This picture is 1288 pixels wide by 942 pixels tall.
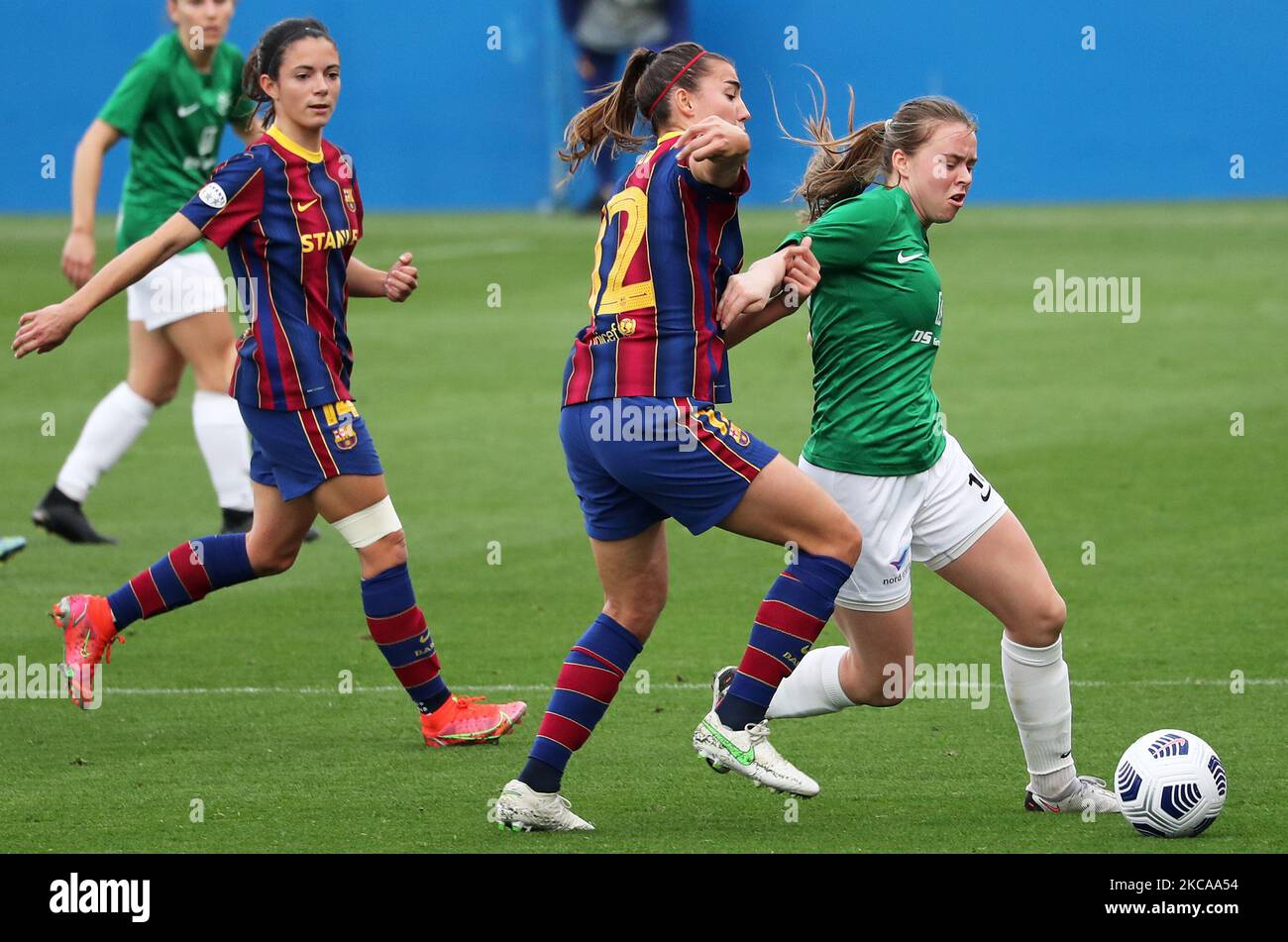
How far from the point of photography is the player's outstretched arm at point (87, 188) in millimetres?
8484

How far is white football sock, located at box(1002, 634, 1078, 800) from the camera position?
5141 millimetres

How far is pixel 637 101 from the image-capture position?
5051 millimetres

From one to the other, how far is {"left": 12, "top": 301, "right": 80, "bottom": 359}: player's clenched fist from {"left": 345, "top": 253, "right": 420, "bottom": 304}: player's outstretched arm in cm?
94

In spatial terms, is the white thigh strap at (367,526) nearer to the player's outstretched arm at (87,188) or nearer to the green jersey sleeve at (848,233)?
the green jersey sleeve at (848,233)

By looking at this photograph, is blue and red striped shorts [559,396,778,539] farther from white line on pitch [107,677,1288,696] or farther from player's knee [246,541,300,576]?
white line on pitch [107,677,1288,696]

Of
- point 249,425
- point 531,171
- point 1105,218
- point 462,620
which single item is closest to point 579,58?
point 531,171

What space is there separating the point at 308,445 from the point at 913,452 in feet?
6.03

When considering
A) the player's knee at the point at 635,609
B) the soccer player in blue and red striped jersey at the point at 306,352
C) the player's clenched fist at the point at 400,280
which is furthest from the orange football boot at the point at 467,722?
the player's clenched fist at the point at 400,280

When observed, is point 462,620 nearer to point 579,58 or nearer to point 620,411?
point 620,411

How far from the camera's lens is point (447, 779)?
5.58 m

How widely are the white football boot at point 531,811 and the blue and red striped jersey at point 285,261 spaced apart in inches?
59.4

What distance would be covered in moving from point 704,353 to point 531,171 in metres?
24.4

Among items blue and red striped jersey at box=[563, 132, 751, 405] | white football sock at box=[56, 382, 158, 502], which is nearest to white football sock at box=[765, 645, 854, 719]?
blue and red striped jersey at box=[563, 132, 751, 405]
